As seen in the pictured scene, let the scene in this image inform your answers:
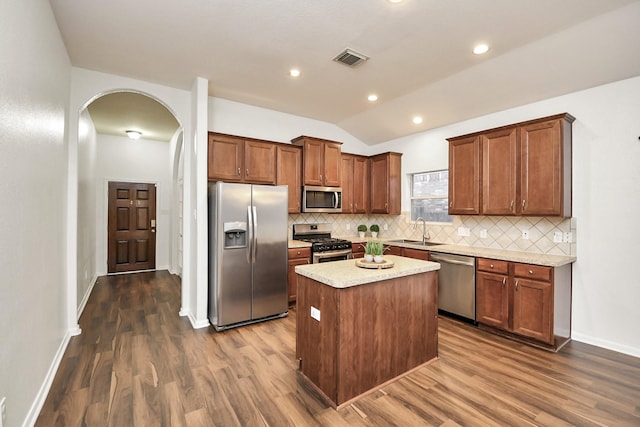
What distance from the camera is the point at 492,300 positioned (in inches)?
134

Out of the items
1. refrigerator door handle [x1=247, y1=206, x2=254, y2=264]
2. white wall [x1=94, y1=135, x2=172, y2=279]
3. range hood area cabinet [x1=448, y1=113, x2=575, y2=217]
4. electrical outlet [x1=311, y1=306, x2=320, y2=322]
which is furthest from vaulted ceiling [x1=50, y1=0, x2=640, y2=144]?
white wall [x1=94, y1=135, x2=172, y2=279]

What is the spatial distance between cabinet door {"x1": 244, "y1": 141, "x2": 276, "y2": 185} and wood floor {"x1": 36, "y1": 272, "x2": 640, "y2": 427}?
6.91ft

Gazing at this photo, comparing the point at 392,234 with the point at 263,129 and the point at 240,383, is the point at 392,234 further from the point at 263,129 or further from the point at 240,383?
the point at 240,383

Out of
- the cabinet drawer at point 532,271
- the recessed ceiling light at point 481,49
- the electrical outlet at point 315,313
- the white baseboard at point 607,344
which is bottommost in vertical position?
the white baseboard at point 607,344

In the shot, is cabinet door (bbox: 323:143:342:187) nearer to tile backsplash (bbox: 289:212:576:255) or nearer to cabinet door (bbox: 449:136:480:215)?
tile backsplash (bbox: 289:212:576:255)

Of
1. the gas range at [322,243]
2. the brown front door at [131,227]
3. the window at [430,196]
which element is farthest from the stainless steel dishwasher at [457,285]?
the brown front door at [131,227]

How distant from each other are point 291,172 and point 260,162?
0.53m

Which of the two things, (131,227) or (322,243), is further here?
(131,227)

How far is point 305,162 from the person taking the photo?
4.70m

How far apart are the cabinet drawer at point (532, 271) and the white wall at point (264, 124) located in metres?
3.47

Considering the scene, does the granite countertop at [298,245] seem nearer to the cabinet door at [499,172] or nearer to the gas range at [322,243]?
the gas range at [322,243]

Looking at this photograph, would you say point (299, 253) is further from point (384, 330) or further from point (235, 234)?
point (384, 330)

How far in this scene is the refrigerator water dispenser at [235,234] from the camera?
3.54 meters

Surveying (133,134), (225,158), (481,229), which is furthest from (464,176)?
(133,134)
